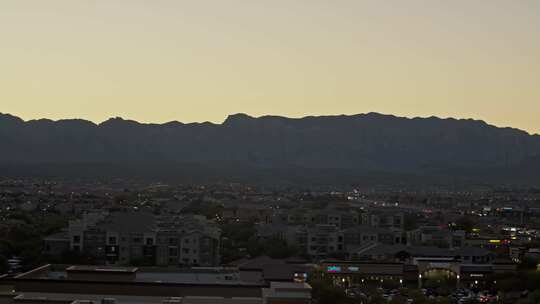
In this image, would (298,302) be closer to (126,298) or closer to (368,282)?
A: (126,298)

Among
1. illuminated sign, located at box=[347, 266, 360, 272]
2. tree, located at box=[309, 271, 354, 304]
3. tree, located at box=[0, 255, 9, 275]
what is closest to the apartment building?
illuminated sign, located at box=[347, 266, 360, 272]

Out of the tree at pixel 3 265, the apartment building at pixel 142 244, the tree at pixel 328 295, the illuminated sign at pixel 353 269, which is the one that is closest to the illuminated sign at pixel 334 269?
the illuminated sign at pixel 353 269

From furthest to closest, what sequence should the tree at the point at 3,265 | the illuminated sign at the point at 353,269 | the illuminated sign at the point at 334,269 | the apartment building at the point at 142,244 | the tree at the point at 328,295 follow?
1. the illuminated sign at the point at 353,269
2. the apartment building at the point at 142,244
3. the illuminated sign at the point at 334,269
4. the tree at the point at 3,265
5. the tree at the point at 328,295

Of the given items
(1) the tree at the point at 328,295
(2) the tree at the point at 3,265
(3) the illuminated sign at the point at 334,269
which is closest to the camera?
(1) the tree at the point at 328,295

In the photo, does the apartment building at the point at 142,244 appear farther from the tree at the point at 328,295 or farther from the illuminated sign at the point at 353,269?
the tree at the point at 328,295

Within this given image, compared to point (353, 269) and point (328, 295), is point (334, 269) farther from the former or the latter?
point (328, 295)

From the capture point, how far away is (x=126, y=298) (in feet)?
92.3

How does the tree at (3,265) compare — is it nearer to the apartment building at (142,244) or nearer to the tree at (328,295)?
the apartment building at (142,244)

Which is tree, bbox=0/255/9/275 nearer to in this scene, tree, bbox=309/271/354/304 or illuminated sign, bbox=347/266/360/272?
tree, bbox=309/271/354/304

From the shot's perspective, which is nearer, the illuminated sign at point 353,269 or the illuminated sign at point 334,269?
the illuminated sign at point 334,269

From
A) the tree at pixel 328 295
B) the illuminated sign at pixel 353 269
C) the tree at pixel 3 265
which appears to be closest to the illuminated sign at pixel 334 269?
the illuminated sign at pixel 353 269

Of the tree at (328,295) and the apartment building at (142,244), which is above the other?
the apartment building at (142,244)

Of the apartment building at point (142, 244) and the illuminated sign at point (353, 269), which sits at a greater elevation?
the apartment building at point (142, 244)

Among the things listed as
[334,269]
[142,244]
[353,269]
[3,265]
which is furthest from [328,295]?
[142,244]
